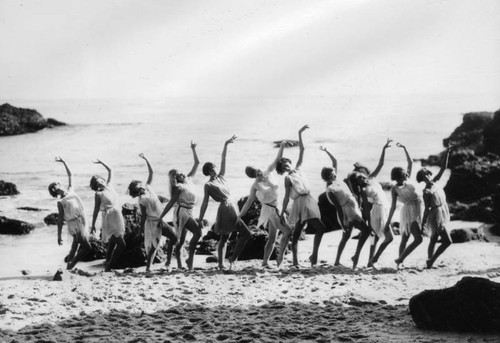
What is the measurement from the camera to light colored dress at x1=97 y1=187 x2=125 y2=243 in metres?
10.0

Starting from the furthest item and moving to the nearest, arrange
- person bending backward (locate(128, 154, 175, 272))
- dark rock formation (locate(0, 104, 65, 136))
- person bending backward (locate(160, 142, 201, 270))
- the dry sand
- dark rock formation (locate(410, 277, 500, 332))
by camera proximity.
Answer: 1. dark rock formation (locate(0, 104, 65, 136))
2. person bending backward (locate(128, 154, 175, 272))
3. person bending backward (locate(160, 142, 201, 270))
4. the dry sand
5. dark rock formation (locate(410, 277, 500, 332))

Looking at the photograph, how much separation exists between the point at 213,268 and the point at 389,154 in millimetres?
23784

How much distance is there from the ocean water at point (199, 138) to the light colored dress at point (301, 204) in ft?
21.5

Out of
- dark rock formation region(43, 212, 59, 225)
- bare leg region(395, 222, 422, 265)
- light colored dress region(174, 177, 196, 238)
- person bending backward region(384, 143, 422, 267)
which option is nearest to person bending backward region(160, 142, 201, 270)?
light colored dress region(174, 177, 196, 238)

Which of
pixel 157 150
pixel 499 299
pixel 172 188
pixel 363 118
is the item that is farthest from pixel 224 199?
pixel 363 118

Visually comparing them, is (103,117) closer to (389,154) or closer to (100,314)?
(389,154)

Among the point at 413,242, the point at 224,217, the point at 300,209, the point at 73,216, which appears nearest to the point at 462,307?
the point at 413,242

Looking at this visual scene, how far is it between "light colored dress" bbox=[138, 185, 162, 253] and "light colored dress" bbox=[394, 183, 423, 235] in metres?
4.10

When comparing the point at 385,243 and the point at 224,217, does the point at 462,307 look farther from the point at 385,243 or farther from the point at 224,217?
the point at 224,217

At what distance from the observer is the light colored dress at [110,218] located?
10.0 metres

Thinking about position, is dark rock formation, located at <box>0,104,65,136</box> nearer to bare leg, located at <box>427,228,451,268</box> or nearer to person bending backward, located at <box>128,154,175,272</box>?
person bending backward, located at <box>128,154,175,272</box>

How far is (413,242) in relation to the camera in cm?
955

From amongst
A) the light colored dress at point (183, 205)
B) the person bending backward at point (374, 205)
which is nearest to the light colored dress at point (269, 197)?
the light colored dress at point (183, 205)

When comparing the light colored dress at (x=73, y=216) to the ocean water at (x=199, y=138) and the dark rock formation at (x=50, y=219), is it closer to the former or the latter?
the ocean water at (x=199, y=138)
